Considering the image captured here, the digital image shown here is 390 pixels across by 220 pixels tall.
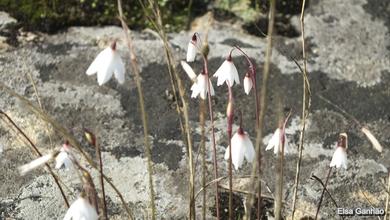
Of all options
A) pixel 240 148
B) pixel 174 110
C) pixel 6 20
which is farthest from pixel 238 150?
pixel 6 20

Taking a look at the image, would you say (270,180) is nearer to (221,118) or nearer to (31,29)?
(221,118)

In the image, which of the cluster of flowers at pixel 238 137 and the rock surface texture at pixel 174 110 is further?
the rock surface texture at pixel 174 110

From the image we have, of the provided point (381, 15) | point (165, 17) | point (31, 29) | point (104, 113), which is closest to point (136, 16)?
point (165, 17)

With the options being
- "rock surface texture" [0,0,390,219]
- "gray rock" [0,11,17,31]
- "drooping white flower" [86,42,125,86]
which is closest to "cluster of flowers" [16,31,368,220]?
"drooping white flower" [86,42,125,86]

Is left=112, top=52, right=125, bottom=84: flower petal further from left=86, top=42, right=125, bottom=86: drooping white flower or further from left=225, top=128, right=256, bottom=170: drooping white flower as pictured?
left=225, top=128, right=256, bottom=170: drooping white flower

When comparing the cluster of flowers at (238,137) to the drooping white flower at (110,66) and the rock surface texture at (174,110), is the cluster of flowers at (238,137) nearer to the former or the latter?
the drooping white flower at (110,66)

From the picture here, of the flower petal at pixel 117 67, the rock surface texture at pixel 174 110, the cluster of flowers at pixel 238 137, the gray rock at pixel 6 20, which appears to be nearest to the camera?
the flower petal at pixel 117 67

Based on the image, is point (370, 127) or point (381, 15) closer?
point (370, 127)

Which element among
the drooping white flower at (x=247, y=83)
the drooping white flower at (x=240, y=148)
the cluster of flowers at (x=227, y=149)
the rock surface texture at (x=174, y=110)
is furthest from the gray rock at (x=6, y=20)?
the drooping white flower at (x=240, y=148)
